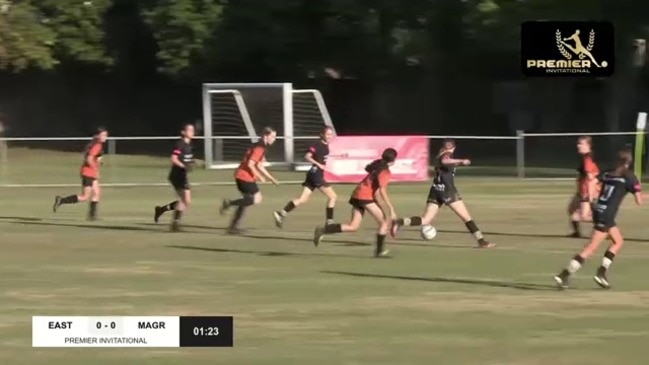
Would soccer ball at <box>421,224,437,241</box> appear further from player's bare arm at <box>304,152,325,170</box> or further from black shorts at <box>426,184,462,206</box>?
player's bare arm at <box>304,152,325,170</box>

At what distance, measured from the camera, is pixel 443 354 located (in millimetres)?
10898

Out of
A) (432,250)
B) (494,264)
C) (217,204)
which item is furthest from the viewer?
(217,204)

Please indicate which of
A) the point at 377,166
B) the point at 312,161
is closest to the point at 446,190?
the point at 377,166

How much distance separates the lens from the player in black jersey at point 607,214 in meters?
14.5

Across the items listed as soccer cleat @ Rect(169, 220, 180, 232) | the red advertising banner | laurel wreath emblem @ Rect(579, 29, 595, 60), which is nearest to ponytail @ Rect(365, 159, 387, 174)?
soccer cleat @ Rect(169, 220, 180, 232)

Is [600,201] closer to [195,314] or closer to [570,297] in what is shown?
[570,297]

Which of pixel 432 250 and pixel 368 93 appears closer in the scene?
pixel 432 250

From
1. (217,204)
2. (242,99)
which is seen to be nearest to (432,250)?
(217,204)

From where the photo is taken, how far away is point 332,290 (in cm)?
1474

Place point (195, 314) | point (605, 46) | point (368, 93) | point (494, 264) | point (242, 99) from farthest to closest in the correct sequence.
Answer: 1. point (368, 93)
2. point (242, 99)
3. point (605, 46)
4. point (494, 264)
5. point (195, 314)

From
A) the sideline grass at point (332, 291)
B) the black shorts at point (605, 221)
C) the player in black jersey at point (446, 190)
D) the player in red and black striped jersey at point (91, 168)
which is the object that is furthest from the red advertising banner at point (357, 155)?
the black shorts at point (605, 221)

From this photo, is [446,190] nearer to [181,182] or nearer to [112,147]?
[181,182]

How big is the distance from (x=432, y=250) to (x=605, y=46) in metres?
16.7

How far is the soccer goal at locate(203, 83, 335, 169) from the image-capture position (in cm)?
3931
